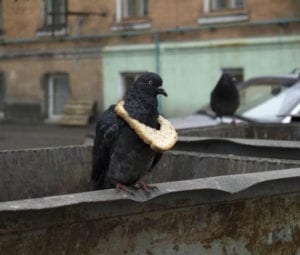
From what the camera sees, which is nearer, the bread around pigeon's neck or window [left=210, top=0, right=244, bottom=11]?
the bread around pigeon's neck

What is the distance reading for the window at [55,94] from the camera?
19.8 meters

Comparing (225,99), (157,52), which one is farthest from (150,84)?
(157,52)

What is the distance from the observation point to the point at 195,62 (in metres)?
16.3

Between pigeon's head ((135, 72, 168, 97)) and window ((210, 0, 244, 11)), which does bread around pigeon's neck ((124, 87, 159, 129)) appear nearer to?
pigeon's head ((135, 72, 168, 97))

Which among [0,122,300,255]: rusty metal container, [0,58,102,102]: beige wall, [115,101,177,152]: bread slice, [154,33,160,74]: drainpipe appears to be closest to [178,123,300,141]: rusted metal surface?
[0,122,300,255]: rusty metal container

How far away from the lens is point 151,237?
8.36ft

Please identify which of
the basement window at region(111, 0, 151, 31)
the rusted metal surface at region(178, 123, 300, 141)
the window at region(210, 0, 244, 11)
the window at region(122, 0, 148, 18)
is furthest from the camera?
the window at region(122, 0, 148, 18)

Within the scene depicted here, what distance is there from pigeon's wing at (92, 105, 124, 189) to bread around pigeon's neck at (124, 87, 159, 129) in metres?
0.07

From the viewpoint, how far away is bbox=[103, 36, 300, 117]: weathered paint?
14883 mm

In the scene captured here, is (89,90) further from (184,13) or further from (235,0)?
(235,0)

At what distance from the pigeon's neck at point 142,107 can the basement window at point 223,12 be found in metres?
12.9

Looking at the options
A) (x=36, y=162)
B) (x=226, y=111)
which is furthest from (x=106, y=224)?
(x=226, y=111)

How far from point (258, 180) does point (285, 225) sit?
0.28 metres

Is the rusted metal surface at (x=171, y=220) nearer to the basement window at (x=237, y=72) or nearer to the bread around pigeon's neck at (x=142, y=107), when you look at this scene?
the bread around pigeon's neck at (x=142, y=107)
